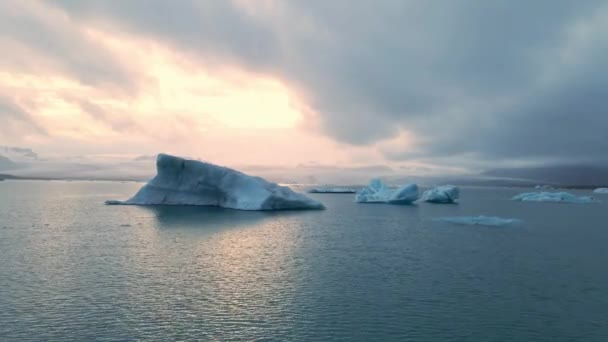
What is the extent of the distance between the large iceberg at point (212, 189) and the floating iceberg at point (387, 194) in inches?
433

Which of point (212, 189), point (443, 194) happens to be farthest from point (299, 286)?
point (443, 194)

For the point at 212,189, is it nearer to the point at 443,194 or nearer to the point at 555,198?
the point at 443,194

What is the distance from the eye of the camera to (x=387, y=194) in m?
49.0

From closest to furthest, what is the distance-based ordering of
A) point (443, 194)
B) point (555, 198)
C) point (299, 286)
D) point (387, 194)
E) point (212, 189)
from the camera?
1. point (299, 286)
2. point (212, 189)
3. point (387, 194)
4. point (443, 194)
5. point (555, 198)

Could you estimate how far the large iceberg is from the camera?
3409 centimetres

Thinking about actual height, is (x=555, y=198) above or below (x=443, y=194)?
below

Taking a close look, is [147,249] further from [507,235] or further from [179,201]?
[179,201]

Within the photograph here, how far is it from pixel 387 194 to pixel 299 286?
124 feet

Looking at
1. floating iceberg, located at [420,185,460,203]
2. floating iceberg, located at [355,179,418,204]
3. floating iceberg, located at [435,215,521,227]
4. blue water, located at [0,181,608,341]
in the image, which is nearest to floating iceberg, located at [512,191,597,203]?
floating iceberg, located at [420,185,460,203]

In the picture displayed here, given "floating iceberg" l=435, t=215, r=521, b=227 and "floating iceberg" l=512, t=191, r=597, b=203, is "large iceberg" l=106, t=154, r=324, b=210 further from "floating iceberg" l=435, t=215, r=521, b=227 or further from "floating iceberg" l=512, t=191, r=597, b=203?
"floating iceberg" l=512, t=191, r=597, b=203

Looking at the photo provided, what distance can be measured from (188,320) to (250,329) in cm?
134

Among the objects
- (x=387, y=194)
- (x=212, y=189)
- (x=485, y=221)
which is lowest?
(x=485, y=221)

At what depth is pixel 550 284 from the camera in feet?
41.3

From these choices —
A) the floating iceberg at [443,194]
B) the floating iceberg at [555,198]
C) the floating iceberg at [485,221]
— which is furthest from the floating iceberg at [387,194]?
the floating iceberg at [555,198]
